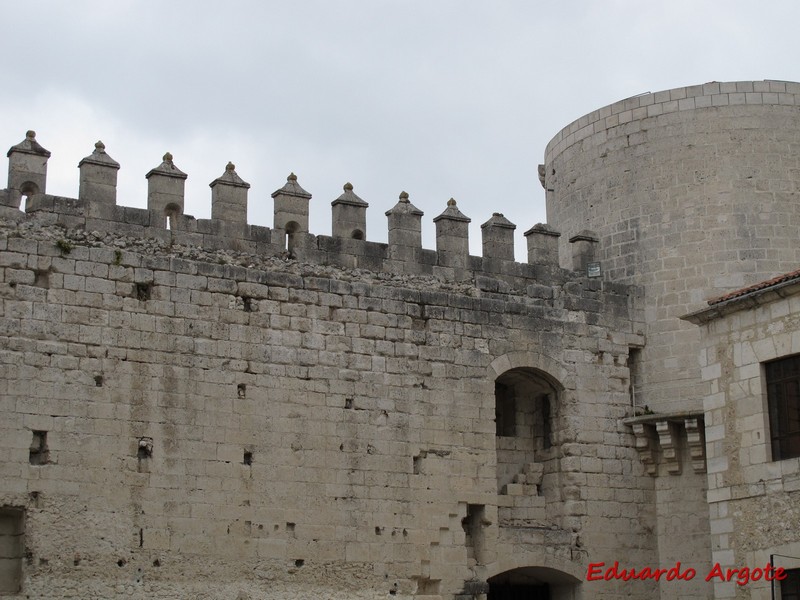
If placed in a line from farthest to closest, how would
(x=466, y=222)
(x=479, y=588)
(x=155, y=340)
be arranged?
(x=466, y=222), (x=479, y=588), (x=155, y=340)

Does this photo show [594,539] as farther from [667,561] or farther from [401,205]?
[401,205]

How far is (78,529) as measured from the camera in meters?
14.8

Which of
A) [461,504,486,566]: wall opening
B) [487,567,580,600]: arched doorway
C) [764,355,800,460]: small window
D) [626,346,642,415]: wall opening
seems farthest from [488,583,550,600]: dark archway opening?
[764,355,800,460]: small window

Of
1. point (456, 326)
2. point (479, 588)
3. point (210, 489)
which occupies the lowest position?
point (479, 588)

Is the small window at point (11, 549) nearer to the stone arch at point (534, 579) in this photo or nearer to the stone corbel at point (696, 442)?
the stone arch at point (534, 579)

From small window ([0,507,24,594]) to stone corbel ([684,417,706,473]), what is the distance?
8.60 metres

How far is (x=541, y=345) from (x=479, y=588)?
339cm

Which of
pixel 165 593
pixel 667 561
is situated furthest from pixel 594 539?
pixel 165 593

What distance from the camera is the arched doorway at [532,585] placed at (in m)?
18.0

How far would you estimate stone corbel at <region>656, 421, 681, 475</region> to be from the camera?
717 inches

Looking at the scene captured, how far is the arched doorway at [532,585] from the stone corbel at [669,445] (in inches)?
81.4

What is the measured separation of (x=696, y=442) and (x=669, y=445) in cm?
38

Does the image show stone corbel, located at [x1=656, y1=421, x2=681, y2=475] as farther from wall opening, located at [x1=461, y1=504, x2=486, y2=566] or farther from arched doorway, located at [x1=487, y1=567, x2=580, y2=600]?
wall opening, located at [x1=461, y1=504, x2=486, y2=566]

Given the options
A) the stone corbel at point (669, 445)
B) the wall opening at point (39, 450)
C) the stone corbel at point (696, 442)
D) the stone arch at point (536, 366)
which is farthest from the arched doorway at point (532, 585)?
the wall opening at point (39, 450)
